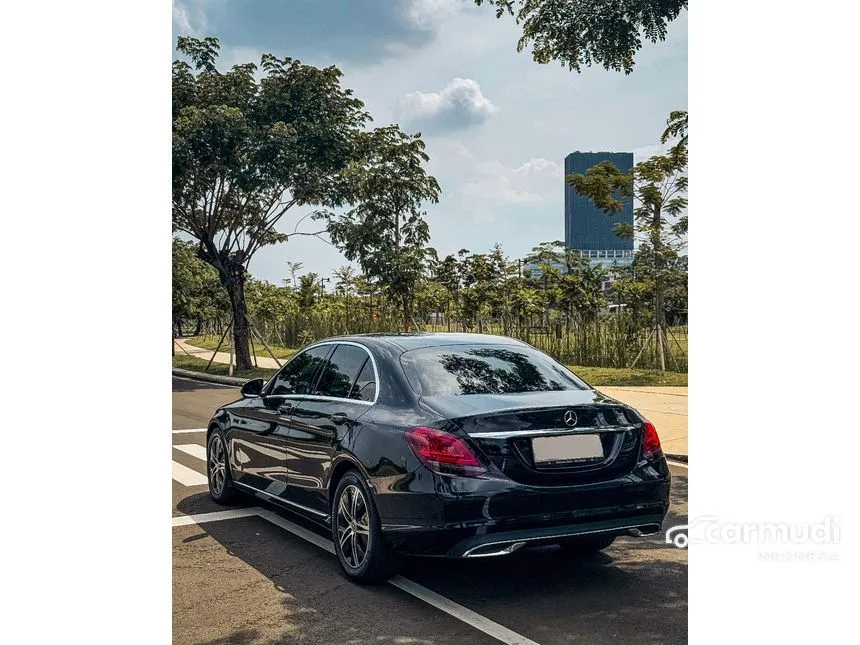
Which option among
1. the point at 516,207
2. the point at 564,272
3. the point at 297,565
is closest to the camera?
the point at 297,565

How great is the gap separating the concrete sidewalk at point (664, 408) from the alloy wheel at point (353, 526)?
5.38 m

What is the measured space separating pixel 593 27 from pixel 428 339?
12.1 ft

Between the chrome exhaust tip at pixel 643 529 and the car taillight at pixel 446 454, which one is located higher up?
the car taillight at pixel 446 454

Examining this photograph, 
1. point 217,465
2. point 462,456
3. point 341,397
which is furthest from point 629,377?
point 462,456

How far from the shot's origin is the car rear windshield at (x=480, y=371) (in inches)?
219

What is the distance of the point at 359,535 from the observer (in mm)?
5492

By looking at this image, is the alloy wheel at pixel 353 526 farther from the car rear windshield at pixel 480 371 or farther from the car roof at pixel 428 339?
the car roof at pixel 428 339

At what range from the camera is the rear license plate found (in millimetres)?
5062

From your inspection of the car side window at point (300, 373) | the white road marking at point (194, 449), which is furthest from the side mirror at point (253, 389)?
the white road marking at point (194, 449)

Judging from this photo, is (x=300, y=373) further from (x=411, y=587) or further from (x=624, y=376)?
(x=624, y=376)

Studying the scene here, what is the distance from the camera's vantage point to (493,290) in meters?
25.7
